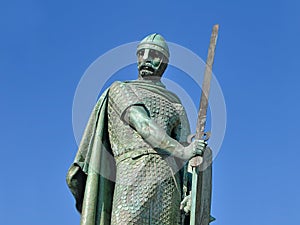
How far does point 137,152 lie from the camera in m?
14.3

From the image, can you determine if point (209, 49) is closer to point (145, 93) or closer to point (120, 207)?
point (145, 93)

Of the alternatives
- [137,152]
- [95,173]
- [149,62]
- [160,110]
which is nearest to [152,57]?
[149,62]

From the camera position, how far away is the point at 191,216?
45.6 ft

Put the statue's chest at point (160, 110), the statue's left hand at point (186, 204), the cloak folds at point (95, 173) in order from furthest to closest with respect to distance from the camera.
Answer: the statue's chest at point (160, 110), the cloak folds at point (95, 173), the statue's left hand at point (186, 204)

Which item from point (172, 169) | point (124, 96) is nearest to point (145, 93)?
point (124, 96)

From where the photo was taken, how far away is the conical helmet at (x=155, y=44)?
1511 cm

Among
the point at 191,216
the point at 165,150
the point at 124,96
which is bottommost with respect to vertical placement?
the point at 191,216

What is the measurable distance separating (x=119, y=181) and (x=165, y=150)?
834 millimetres

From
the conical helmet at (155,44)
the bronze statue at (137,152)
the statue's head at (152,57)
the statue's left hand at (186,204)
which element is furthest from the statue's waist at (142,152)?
the conical helmet at (155,44)

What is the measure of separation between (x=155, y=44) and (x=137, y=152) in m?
1.88

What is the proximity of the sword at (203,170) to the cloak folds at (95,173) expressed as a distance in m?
1.36

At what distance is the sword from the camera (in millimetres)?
13984

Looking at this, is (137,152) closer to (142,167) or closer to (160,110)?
(142,167)

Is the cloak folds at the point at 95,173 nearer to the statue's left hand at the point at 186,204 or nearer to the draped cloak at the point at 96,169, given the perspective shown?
the draped cloak at the point at 96,169
